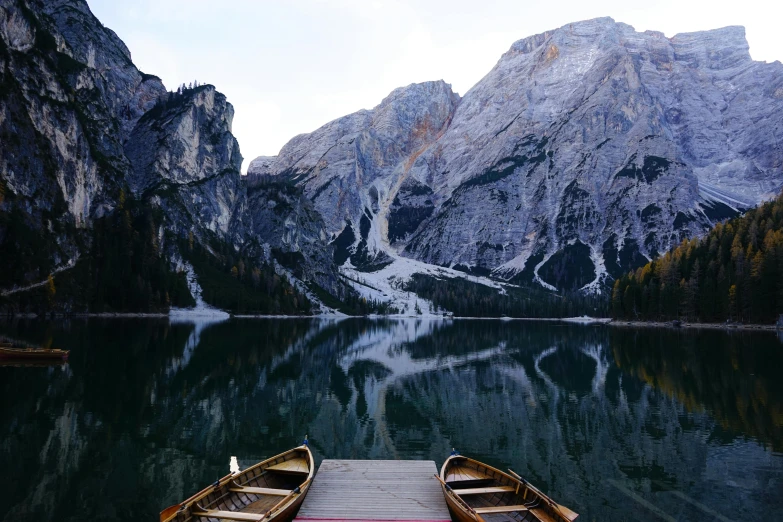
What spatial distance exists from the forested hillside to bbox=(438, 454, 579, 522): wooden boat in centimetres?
13253

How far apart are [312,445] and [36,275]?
137m

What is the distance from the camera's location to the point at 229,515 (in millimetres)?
15102

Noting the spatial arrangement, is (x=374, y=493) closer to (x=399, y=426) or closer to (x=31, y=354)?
(x=399, y=426)

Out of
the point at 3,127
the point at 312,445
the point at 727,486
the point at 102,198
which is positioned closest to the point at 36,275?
the point at 3,127

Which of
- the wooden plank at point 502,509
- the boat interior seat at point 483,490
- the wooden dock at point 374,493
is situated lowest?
the wooden dock at point 374,493

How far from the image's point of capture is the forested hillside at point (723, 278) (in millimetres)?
122250

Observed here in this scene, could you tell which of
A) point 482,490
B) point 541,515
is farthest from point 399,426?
point 541,515

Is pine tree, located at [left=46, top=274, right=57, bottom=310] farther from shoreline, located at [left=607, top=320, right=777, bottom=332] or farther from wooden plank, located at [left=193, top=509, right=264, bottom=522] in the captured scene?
shoreline, located at [left=607, top=320, right=777, bottom=332]

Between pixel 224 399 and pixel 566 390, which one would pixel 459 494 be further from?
pixel 566 390

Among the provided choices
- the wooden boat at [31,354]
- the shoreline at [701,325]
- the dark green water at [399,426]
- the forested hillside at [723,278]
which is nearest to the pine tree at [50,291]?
the dark green water at [399,426]

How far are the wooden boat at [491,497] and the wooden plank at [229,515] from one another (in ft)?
21.6

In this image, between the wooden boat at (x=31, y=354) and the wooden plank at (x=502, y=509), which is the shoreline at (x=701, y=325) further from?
the wooden boat at (x=31, y=354)

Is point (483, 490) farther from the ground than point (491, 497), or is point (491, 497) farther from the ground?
point (483, 490)

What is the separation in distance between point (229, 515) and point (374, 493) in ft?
20.5
